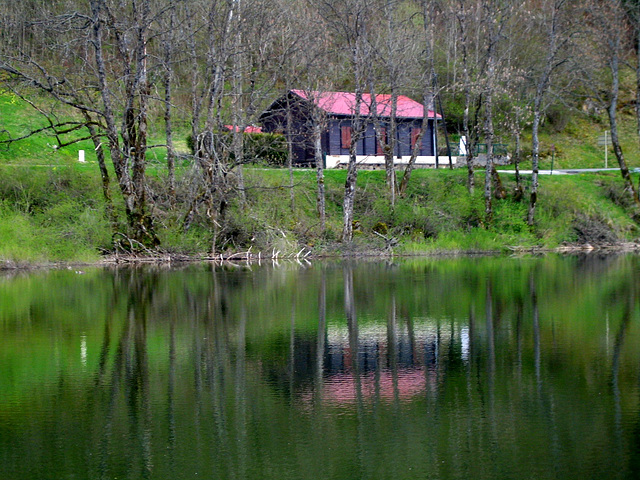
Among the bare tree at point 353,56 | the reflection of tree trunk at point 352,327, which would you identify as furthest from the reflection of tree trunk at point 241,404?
the bare tree at point 353,56

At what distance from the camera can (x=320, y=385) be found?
1030 cm

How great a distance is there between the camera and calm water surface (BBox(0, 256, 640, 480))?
743 cm

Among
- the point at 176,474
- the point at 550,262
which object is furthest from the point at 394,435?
the point at 550,262

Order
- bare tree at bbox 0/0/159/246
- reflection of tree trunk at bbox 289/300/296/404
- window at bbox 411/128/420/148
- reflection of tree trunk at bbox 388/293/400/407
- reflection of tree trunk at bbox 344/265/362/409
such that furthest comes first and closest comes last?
window at bbox 411/128/420/148 → bare tree at bbox 0/0/159/246 → reflection of tree trunk at bbox 344/265/362/409 → reflection of tree trunk at bbox 289/300/296/404 → reflection of tree trunk at bbox 388/293/400/407

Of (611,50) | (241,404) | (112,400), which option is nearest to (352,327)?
(241,404)

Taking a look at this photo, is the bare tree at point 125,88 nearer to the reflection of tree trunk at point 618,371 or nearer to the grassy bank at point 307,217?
the grassy bank at point 307,217

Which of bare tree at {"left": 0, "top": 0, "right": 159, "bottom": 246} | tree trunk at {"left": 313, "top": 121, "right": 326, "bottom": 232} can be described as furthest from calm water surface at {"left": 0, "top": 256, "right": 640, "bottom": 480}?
tree trunk at {"left": 313, "top": 121, "right": 326, "bottom": 232}

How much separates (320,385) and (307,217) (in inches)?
1072

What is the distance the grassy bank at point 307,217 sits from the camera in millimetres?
30891

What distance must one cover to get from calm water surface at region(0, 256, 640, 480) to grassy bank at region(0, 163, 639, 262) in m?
11.2

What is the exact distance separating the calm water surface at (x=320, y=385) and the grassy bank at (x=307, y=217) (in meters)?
11.2

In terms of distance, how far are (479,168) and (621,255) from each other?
16.3 meters

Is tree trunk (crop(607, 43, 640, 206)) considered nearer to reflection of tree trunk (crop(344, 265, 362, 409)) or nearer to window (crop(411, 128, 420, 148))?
window (crop(411, 128, 420, 148))

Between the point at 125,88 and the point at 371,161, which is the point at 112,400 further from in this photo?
the point at 371,161
